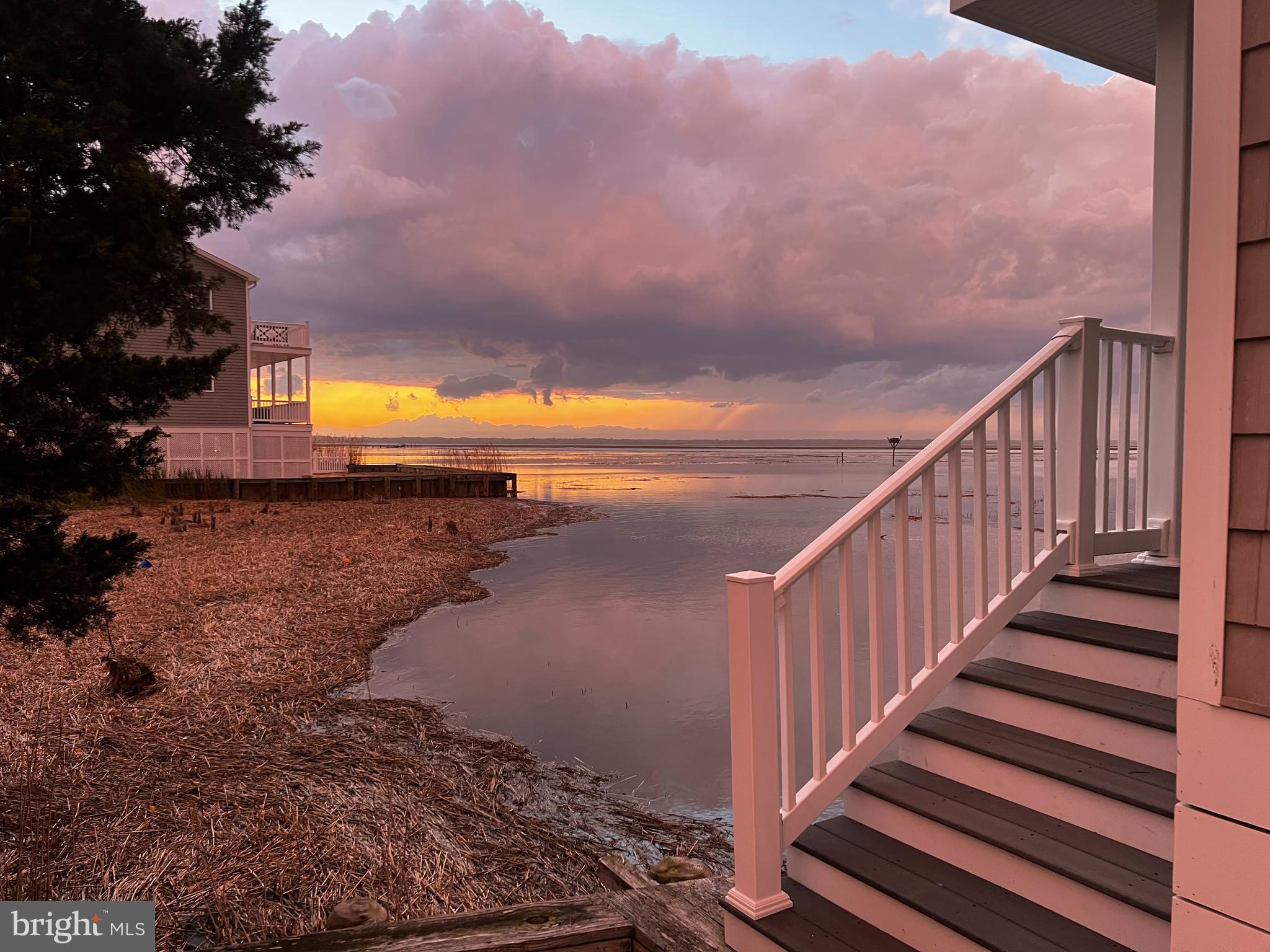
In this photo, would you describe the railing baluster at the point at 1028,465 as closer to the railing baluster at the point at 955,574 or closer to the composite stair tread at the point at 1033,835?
the railing baluster at the point at 955,574

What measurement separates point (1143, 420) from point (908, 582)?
5.38ft

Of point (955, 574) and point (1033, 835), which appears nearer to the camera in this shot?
point (1033, 835)

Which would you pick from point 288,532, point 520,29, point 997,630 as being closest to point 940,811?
point 997,630

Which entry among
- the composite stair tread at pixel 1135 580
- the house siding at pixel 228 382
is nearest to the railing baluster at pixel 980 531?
the composite stair tread at pixel 1135 580

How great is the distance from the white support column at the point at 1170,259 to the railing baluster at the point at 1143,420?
0.10ft

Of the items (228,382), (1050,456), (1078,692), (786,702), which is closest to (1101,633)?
(1078,692)

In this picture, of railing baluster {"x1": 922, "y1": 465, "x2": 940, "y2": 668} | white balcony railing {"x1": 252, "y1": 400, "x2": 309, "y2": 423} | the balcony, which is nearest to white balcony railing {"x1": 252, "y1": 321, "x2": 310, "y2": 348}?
the balcony

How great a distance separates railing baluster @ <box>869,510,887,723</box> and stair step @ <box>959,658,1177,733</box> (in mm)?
503

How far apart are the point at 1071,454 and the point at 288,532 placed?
1369 cm

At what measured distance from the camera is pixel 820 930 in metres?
2.44

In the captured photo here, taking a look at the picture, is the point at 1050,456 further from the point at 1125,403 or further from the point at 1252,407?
the point at 1252,407

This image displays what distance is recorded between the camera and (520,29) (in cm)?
1528

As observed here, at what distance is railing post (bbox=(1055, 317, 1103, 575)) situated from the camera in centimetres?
330

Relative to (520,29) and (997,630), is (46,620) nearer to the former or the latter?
(997,630)
